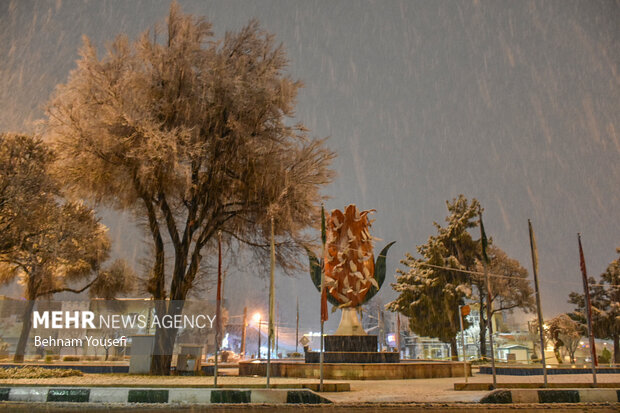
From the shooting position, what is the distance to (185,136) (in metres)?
16.3

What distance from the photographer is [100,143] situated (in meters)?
16.6

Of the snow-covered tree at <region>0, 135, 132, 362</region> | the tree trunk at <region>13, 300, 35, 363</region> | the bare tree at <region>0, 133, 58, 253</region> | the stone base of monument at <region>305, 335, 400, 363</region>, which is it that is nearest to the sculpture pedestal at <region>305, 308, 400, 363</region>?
the stone base of monument at <region>305, 335, 400, 363</region>

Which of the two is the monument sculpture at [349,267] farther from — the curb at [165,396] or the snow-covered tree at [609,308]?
the snow-covered tree at [609,308]

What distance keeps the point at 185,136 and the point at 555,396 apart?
12.9m

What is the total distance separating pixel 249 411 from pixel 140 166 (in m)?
10.3

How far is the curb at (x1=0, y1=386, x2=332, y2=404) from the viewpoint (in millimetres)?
10000

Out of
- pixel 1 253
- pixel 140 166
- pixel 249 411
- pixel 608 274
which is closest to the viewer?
pixel 249 411

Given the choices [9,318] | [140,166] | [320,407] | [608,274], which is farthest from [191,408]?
[608,274]

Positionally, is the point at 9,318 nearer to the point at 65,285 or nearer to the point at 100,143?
the point at 65,285

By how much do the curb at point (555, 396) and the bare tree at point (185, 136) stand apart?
391 inches

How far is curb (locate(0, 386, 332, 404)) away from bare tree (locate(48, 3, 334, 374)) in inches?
237

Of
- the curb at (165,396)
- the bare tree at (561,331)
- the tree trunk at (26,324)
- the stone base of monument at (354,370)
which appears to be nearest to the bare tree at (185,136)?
the stone base of monument at (354,370)

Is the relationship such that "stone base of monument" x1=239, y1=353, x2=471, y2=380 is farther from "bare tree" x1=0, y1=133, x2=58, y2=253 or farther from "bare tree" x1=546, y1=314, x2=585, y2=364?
"bare tree" x1=546, y1=314, x2=585, y2=364

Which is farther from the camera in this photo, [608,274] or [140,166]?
[608,274]
